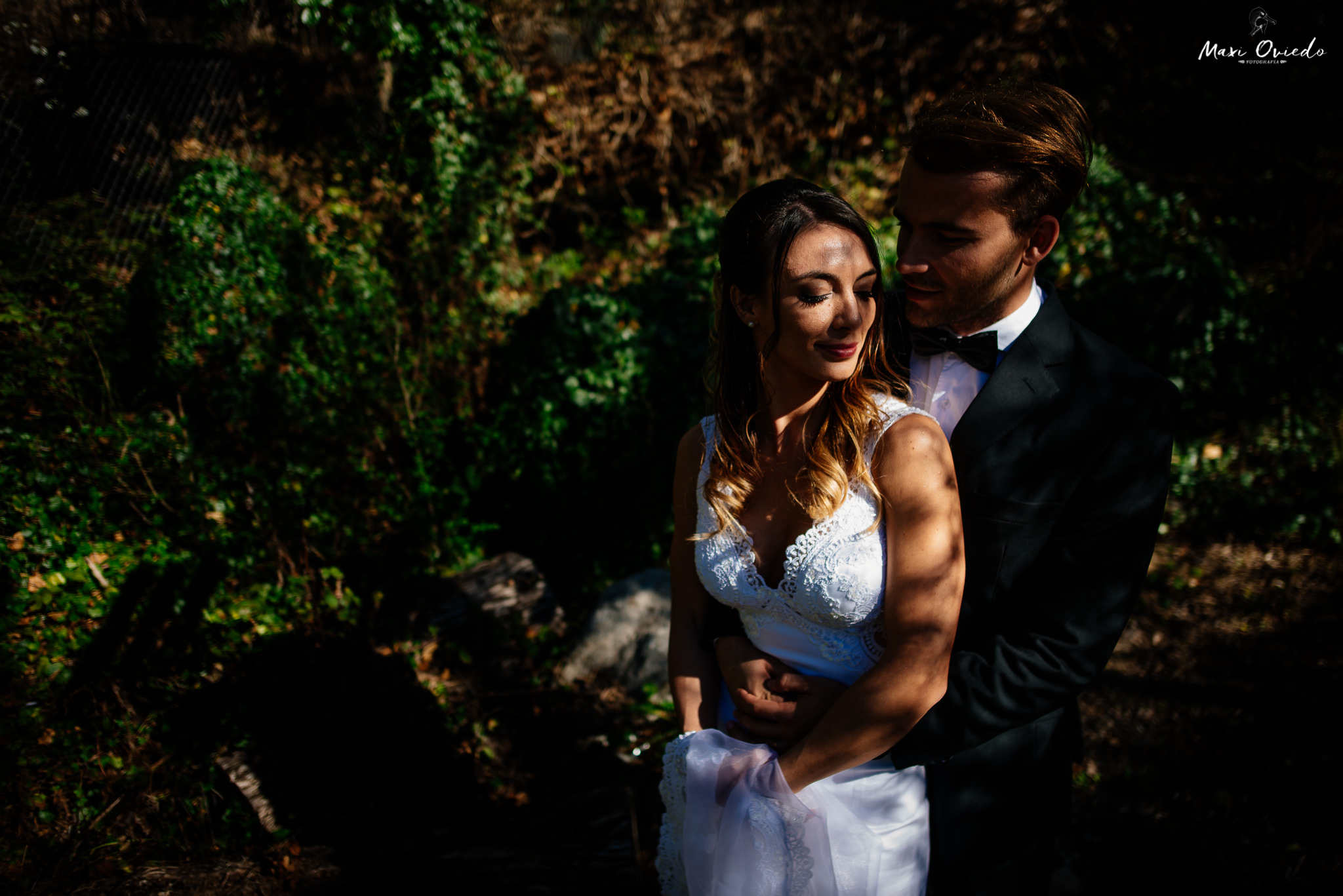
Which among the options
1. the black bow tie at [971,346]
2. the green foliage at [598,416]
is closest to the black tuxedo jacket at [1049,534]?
the black bow tie at [971,346]

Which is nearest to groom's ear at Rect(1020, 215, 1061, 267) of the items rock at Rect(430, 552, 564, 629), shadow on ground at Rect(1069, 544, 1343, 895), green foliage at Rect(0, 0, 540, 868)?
shadow on ground at Rect(1069, 544, 1343, 895)

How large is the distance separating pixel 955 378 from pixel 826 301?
477 mm

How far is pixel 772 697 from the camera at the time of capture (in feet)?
5.70

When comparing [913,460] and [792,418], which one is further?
[792,418]

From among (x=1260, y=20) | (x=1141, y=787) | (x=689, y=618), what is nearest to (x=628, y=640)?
(x=689, y=618)

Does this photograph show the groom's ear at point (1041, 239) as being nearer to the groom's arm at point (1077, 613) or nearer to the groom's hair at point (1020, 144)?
the groom's hair at point (1020, 144)

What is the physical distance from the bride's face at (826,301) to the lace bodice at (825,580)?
6.8 inches

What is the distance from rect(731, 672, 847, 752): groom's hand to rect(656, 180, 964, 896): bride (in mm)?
24

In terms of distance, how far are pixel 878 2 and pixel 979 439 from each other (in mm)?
7747

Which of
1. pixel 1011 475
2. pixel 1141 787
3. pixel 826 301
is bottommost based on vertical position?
pixel 1141 787

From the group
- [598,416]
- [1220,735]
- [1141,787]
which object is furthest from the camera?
[598,416]

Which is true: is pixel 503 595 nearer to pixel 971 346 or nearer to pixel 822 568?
pixel 822 568

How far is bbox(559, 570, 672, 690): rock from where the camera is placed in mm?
4168

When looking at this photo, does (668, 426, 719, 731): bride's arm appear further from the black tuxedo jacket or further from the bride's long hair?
the black tuxedo jacket
